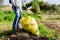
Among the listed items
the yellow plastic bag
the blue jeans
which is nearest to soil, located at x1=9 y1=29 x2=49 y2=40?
the yellow plastic bag

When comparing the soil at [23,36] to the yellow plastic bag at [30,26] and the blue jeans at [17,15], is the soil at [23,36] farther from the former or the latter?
the blue jeans at [17,15]

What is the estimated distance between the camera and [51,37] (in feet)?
28.1

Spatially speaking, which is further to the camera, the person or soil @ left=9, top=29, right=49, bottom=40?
the person

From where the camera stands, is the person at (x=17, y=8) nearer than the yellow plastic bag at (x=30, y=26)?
Yes

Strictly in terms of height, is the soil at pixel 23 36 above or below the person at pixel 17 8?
below

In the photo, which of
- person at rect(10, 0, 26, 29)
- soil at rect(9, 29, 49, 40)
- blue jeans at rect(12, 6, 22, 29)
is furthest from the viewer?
blue jeans at rect(12, 6, 22, 29)

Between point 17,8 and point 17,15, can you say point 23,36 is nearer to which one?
point 17,15

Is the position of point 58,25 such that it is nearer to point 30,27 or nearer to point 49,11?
point 30,27

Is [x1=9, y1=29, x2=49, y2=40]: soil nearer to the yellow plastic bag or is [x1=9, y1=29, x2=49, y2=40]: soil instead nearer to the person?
the yellow plastic bag

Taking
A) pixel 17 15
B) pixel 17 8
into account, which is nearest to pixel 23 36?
pixel 17 15

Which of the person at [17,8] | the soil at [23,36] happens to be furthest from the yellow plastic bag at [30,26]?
the person at [17,8]

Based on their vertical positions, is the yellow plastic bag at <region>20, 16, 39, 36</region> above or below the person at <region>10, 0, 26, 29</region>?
below

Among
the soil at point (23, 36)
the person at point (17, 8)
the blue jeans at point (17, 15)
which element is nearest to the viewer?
the soil at point (23, 36)

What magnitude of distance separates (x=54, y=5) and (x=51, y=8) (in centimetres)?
26
